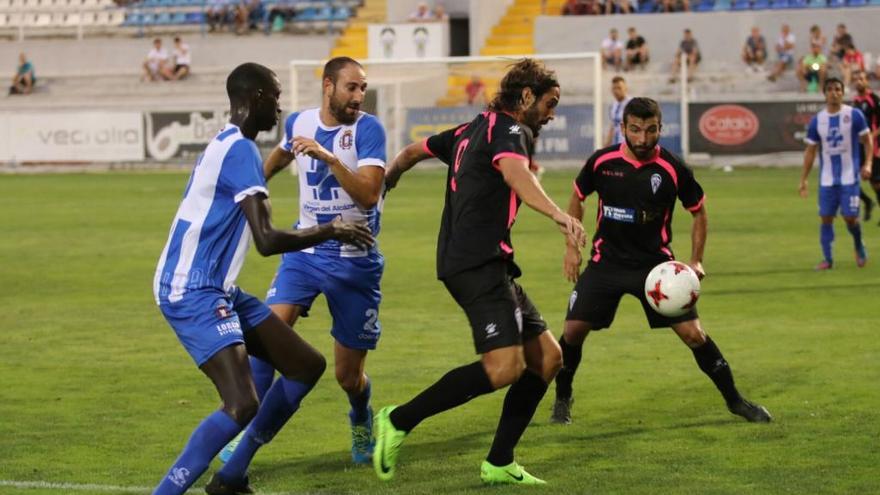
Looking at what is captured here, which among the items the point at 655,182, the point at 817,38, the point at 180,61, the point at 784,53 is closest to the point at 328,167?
the point at 655,182

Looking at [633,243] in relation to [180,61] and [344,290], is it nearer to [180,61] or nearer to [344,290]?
[344,290]

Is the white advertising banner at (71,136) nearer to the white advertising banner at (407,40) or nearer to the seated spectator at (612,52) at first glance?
the white advertising banner at (407,40)

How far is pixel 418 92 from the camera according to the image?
117 feet

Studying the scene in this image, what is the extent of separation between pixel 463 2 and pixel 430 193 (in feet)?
56.3

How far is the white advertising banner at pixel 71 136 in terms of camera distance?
38.5 meters

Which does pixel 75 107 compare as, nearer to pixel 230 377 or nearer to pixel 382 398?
pixel 382 398

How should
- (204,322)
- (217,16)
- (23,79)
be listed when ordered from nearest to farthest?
(204,322) < (23,79) < (217,16)

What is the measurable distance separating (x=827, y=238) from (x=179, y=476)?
11710 millimetres

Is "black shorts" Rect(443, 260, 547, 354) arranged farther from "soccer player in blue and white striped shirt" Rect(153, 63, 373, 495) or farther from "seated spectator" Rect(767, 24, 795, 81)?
"seated spectator" Rect(767, 24, 795, 81)

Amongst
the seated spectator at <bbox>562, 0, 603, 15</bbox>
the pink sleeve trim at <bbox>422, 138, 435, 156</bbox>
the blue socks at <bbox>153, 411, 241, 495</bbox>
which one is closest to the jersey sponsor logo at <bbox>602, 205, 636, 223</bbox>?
the pink sleeve trim at <bbox>422, 138, 435, 156</bbox>

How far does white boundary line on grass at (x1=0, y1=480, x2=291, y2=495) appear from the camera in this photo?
22.7 ft

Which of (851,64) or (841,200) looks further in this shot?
(851,64)

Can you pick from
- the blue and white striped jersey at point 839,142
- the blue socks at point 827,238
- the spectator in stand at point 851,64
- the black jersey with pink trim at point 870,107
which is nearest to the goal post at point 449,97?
the spectator in stand at point 851,64

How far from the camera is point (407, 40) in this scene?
41.0 meters
